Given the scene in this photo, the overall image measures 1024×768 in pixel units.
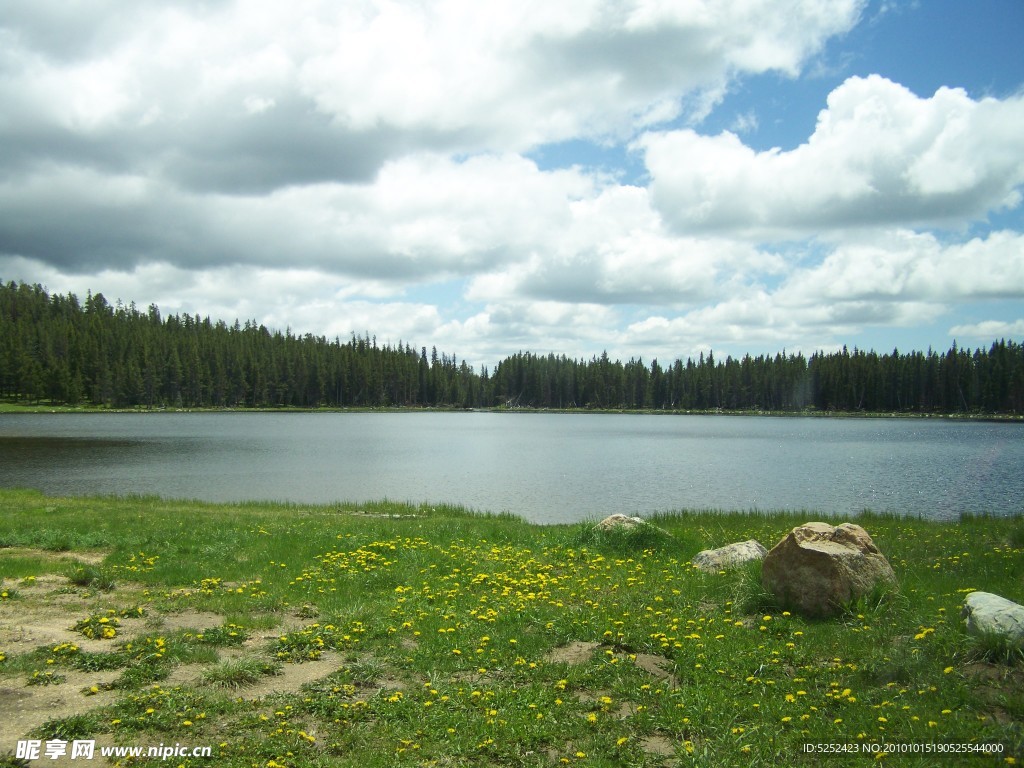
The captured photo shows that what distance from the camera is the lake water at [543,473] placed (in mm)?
34969

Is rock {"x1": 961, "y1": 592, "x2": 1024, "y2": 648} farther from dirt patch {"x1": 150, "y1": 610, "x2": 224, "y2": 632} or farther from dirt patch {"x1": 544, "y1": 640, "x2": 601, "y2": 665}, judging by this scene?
dirt patch {"x1": 150, "y1": 610, "x2": 224, "y2": 632}

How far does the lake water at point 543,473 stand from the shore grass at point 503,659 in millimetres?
18049

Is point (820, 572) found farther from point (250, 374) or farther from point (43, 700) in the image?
point (250, 374)

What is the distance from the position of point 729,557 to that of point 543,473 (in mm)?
34030

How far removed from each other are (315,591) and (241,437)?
247 ft

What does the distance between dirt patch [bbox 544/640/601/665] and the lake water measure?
20.9 metres

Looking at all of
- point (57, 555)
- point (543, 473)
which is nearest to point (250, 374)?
point (543, 473)

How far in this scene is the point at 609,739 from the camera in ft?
22.2

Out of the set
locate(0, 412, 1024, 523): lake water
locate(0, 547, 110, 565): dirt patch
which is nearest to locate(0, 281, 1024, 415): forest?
locate(0, 412, 1024, 523): lake water

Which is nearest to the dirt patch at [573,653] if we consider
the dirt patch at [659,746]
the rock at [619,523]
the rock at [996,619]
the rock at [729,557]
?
the dirt patch at [659,746]

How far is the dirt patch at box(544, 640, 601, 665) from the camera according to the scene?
350 inches

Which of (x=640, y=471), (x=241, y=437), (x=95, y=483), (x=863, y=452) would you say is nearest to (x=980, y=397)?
(x=863, y=452)

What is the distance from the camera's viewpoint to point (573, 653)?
9.20 m

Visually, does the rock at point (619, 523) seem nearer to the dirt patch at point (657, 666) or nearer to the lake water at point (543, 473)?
the dirt patch at point (657, 666)
